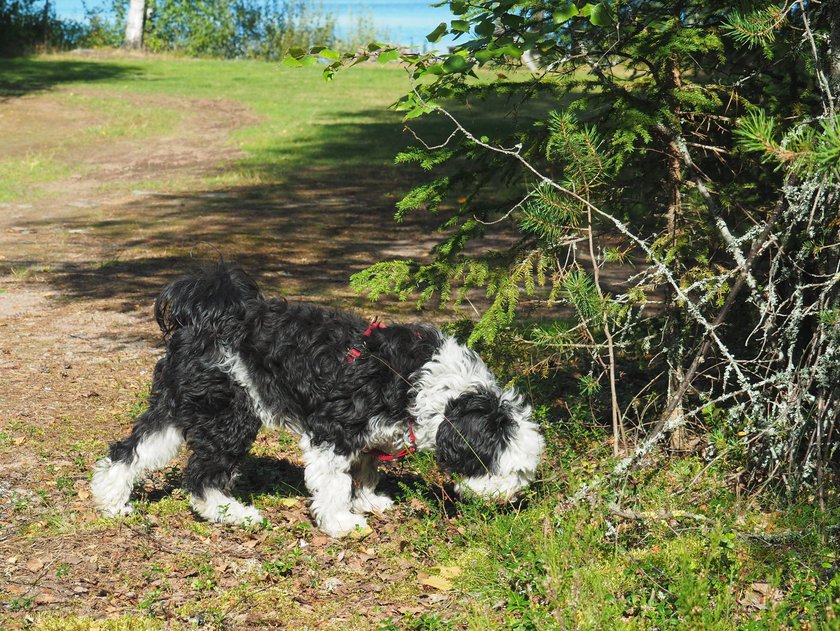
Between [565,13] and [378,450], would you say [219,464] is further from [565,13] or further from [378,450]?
[565,13]

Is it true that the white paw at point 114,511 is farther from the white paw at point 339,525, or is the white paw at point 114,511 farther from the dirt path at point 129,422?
the white paw at point 339,525

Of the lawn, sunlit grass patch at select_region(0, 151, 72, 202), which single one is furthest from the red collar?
sunlit grass patch at select_region(0, 151, 72, 202)

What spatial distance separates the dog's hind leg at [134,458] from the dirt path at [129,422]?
160 mm

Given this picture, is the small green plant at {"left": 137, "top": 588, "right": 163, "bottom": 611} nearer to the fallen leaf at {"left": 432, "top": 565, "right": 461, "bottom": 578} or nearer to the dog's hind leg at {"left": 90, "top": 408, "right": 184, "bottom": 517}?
the dog's hind leg at {"left": 90, "top": 408, "right": 184, "bottom": 517}

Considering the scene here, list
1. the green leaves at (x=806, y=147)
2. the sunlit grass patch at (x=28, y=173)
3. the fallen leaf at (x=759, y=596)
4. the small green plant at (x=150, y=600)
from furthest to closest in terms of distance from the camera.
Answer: the sunlit grass patch at (x=28, y=173) < the small green plant at (x=150, y=600) < the fallen leaf at (x=759, y=596) < the green leaves at (x=806, y=147)

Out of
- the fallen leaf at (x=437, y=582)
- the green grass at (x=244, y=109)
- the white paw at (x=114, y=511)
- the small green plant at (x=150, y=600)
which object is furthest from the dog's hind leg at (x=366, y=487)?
the green grass at (x=244, y=109)

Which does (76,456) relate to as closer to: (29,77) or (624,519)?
(624,519)

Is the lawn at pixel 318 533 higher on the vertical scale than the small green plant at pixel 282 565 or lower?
higher

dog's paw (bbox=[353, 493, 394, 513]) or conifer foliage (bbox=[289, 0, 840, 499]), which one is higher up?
conifer foliage (bbox=[289, 0, 840, 499])

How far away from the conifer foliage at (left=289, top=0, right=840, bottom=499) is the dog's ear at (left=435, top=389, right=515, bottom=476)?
53 centimetres

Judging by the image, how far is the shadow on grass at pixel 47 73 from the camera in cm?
2479

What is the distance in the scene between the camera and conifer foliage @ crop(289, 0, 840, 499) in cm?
465

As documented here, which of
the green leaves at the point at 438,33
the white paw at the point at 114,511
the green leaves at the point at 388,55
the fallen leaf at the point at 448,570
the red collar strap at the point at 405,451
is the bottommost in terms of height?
the fallen leaf at the point at 448,570

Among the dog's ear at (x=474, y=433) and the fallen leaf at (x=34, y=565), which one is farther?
the dog's ear at (x=474, y=433)
